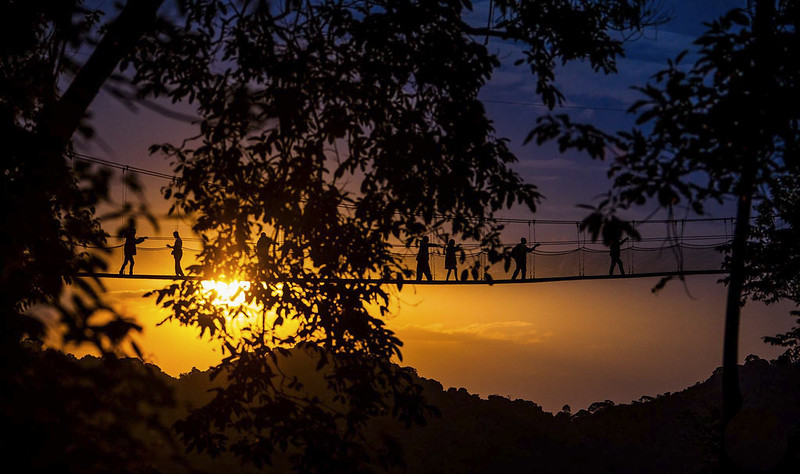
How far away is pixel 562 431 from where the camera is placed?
878 inches

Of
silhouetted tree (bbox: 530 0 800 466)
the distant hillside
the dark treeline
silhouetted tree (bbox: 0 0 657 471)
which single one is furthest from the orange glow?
the distant hillside

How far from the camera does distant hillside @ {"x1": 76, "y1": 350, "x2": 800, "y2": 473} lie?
19.7 metres

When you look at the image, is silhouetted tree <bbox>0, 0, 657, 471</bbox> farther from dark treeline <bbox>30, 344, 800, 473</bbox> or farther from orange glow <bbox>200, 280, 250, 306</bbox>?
dark treeline <bbox>30, 344, 800, 473</bbox>

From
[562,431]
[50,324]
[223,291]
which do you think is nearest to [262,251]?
[223,291]

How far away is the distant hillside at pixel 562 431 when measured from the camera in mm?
19688

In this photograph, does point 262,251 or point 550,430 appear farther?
point 550,430

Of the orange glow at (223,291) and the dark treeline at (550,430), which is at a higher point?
the orange glow at (223,291)

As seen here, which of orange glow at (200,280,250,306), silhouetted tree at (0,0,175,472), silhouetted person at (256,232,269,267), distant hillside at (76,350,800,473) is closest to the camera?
silhouetted tree at (0,0,175,472)

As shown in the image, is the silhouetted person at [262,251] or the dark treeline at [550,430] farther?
the dark treeline at [550,430]

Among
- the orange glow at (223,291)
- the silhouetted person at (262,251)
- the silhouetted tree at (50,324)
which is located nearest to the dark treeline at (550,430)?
the orange glow at (223,291)

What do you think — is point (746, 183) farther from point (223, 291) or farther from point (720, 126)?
point (223, 291)

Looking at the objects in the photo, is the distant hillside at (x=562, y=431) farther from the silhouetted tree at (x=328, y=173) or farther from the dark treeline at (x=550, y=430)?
the silhouetted tree at (x=328, y=173)

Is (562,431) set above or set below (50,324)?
below

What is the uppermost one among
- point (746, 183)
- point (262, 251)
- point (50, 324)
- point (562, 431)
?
point (746, 183)
